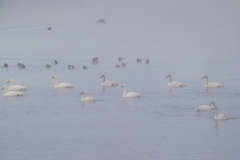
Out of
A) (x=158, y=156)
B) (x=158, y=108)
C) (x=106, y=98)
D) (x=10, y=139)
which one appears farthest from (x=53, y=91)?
(x=158, y=156)

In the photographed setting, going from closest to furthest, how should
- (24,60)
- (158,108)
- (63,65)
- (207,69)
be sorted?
(158,108) < (207,69) < (63,65) < (24,60)

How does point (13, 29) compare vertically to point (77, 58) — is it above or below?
above

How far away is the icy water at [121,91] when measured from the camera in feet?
56.3

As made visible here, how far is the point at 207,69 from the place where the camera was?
3152cm

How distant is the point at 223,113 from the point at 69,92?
23.9 ft

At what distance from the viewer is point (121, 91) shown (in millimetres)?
25625

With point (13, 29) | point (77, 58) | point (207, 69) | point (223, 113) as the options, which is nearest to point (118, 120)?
point (223, 113)

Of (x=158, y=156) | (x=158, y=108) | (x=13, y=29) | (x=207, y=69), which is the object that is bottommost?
(x=158, y=156)

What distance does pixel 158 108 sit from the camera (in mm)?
21891

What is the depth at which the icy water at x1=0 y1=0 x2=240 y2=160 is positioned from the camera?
17.2 m

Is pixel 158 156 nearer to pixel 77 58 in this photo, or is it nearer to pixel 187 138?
pixel 187 138

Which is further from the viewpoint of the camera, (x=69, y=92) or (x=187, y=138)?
(x=69, y=92)

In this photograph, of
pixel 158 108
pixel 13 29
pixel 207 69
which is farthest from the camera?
pixel 13 29

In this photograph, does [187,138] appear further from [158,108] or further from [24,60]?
[24,60]
